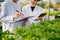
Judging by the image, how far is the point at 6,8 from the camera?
186 inches

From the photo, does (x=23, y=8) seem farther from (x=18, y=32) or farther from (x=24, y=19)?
(x=18, y=32)

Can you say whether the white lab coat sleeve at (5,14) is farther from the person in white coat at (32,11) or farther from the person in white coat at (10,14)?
the person in white coat at (32,11)

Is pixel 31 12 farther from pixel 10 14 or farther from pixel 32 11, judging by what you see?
pixel 10 14

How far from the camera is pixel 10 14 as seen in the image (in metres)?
4.76

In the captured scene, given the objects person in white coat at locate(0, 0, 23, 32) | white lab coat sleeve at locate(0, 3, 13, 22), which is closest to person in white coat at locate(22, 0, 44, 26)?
person in white coat at locate(0, 0, 23, 32)

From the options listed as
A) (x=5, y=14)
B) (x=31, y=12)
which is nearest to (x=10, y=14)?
(x=5, y=14)

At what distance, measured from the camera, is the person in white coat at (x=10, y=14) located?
15.5 ft

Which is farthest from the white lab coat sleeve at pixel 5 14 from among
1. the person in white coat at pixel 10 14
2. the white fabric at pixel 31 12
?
the white fabric at pixel 31 12

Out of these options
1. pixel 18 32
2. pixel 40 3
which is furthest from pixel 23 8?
pixel 18 32

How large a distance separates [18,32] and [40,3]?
145 centimetres

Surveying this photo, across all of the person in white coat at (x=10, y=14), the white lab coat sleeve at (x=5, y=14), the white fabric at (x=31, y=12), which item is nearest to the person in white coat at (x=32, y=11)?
the white fabric at (x=31, y=12)

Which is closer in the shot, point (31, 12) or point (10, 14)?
point (10, 14)

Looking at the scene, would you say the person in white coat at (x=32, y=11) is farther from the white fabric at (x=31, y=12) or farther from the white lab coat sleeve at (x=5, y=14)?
the white lab coat sleeve at (x=5, y=14)

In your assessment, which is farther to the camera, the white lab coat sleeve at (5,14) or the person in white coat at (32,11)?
the person in white coat at (32,11)
